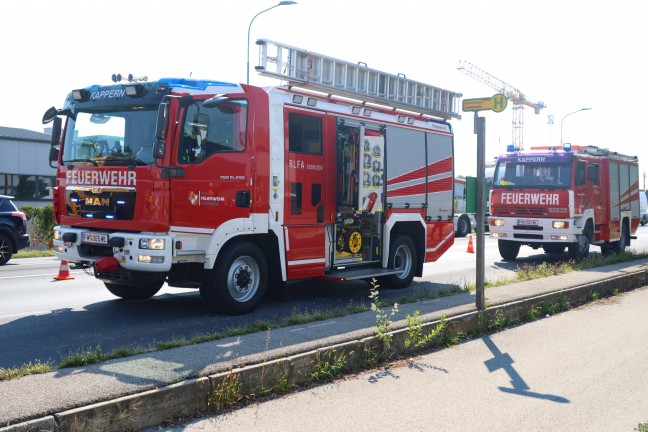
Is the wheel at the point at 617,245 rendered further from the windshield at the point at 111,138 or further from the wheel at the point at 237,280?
the windshield at the point at 111,138

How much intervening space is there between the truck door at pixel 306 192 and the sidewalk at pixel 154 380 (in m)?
2.13

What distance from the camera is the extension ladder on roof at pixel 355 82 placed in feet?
32.9

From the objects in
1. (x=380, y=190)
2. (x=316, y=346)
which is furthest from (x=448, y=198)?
(x=316, y=346)

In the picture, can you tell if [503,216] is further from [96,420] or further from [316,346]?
[96,420]

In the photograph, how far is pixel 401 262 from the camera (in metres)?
12.2

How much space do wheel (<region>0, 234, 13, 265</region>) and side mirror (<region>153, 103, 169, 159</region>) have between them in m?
9.31

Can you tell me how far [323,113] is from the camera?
10320mm

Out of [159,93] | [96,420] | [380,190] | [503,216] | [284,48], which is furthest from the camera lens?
[503,216]

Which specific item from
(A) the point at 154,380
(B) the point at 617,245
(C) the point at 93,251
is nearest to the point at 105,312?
(C) the point at 93,251

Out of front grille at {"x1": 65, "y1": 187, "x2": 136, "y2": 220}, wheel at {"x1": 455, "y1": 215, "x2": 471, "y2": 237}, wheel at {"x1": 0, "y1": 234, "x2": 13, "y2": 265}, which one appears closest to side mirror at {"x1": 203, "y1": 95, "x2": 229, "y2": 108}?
front grille at {"x1": 65, "y1": 187, "x2": 136, "y2": 220}

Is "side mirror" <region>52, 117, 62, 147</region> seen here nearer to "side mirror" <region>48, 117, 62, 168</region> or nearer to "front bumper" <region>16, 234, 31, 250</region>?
"side mirror" <region>48, 117, 62, 168</region>

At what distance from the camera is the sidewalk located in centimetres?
441

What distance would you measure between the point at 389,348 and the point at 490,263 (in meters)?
11.4

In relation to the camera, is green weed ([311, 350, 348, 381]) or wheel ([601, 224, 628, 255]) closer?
green weed ([311, 350, 348, 381])
